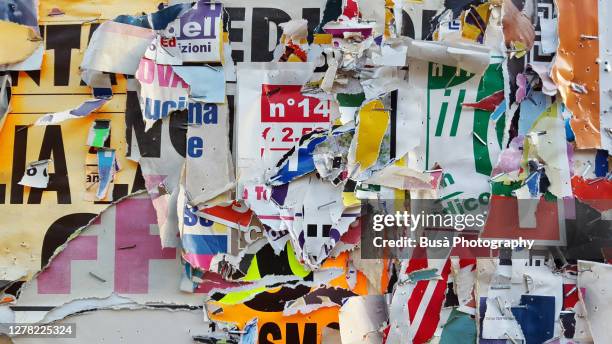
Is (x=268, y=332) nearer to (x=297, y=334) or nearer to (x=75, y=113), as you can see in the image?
(x=297, y=334)

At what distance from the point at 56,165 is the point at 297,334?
29.1 inches

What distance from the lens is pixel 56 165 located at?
1607 mm

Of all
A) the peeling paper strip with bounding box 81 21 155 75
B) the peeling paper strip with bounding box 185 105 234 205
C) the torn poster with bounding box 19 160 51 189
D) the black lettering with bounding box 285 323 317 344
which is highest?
the peeling paper strip with bounding box 81 21 155 75

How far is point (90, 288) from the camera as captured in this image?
1.60 meters

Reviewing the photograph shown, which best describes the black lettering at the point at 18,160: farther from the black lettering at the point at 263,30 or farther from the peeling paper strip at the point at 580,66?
the peeling paper strip at the point at 580,66

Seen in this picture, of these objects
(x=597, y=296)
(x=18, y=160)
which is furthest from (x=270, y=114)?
(x=597, y=296)

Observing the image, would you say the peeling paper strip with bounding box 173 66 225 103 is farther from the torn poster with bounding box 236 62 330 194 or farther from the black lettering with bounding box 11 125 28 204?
the black lettering with bounding box 11 125 28 204

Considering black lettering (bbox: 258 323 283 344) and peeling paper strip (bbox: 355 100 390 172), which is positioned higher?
peeling paper strip (bbox: 355 100 390 172)

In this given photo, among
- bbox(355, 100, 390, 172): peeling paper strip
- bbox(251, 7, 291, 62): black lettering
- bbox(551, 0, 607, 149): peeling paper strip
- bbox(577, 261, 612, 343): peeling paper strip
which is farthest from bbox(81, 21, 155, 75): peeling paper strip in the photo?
bbox(577, 261, 612, 343): peeling paper strip

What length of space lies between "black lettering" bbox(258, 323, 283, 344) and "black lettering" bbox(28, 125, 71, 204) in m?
0.58

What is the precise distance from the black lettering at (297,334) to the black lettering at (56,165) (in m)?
0.64

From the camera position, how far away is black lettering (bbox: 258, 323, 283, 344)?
1.58 m

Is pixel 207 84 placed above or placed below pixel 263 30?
below

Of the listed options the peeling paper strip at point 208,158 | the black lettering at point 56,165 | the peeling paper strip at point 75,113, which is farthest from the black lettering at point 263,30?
the black lettering at point 56,165
